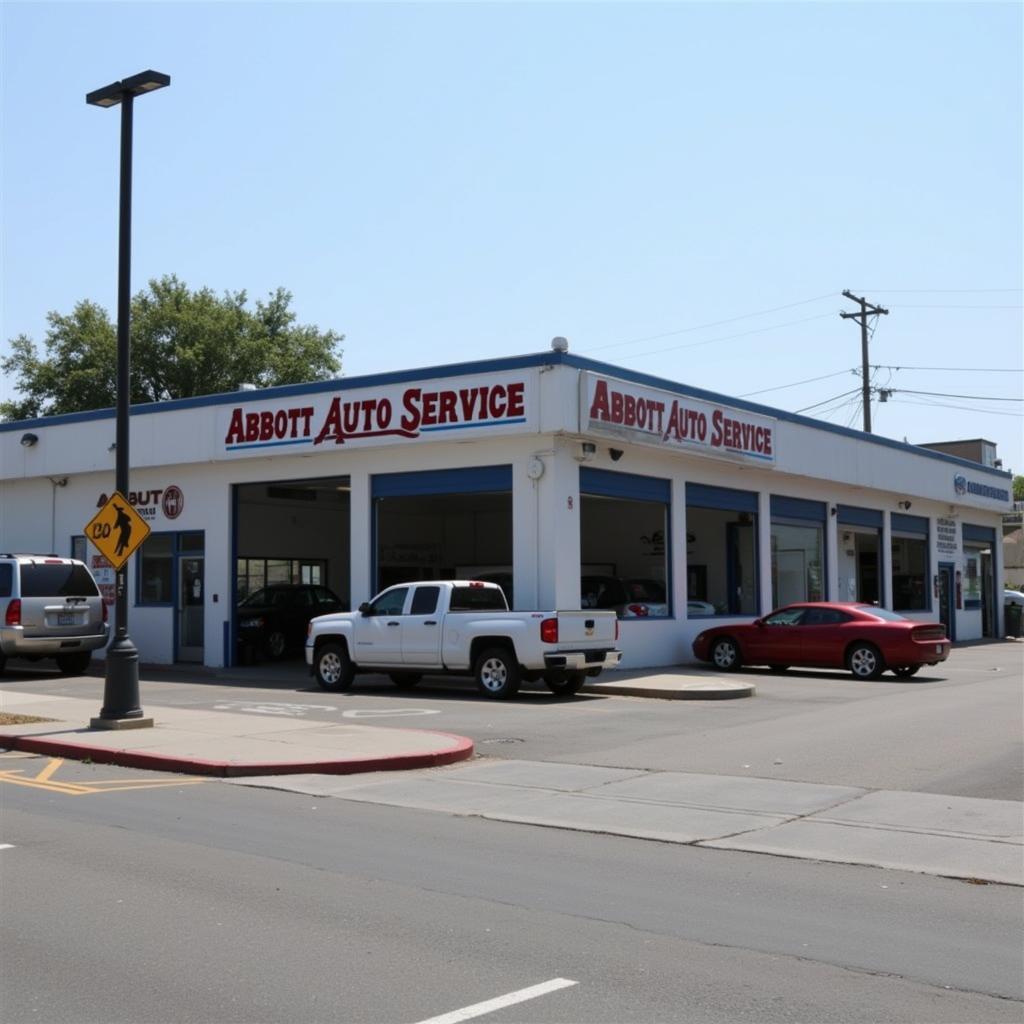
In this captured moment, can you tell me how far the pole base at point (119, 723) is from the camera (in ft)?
51.4

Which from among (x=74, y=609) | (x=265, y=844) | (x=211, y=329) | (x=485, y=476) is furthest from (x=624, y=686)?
(x=211, y=329)

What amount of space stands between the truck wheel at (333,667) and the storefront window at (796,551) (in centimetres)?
1327

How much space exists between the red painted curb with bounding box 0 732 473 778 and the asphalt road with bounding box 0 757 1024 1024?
2746mm

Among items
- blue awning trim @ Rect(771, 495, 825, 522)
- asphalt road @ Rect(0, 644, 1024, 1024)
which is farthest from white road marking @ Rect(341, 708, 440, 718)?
blue awning trim @ Rect(771, 495, 825, 522)

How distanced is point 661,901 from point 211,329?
56388 millimetres

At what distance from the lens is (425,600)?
20.5m

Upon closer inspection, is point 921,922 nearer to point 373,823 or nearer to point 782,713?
Result: point 373,823

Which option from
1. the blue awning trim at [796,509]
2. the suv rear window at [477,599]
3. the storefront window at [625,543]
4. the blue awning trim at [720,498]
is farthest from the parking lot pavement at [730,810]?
the blue awning trim at [796,509]

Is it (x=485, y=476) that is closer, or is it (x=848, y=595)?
(x=485, y=476)

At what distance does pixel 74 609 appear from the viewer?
2445cm

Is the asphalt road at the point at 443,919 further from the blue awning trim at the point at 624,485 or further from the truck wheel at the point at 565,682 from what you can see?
the blue awning trim at the point at 624,485

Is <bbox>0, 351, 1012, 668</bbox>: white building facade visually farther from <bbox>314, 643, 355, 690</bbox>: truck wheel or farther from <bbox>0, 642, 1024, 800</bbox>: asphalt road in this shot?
<bbox>314, 643, 355, 690</bbox>: truck wheel

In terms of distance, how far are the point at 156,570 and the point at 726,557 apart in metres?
13.9

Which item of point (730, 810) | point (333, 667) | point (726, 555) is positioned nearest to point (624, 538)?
point (726, 555)
